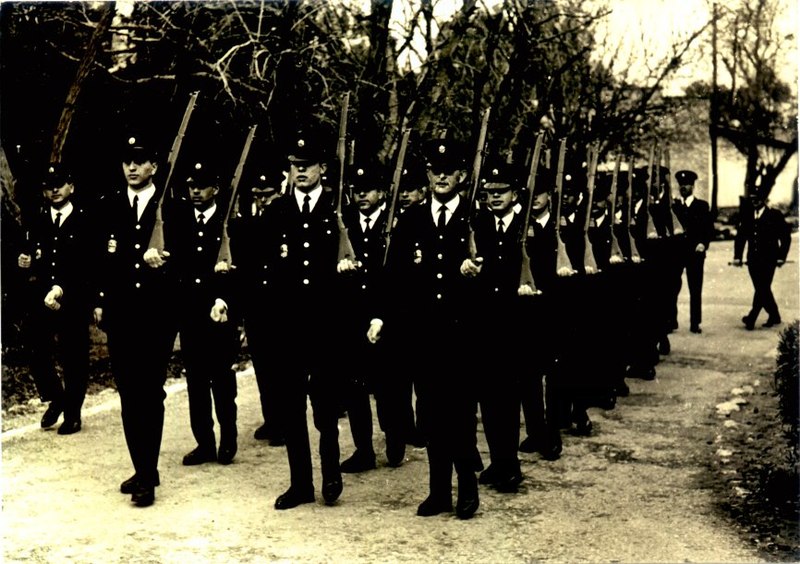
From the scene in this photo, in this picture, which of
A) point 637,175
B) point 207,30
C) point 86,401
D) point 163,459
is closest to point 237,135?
point 207,30

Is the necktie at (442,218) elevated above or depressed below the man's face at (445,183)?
below

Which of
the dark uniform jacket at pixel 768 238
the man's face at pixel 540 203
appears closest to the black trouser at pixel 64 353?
the man's face at pixel 540 203

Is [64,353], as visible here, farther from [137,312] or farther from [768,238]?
[768,238]

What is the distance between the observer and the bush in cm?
673

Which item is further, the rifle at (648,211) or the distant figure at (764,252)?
the distant figure at (764,252)

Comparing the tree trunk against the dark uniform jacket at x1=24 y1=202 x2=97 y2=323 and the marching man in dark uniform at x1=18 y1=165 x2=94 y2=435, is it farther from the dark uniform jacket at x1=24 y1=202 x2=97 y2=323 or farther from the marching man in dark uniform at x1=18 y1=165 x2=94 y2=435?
the dark uniform jacket at x1=24 y1=202 x2=97 y2=323

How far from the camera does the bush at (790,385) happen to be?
673 centimetres

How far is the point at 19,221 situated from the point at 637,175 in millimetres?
7208

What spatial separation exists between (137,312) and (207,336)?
117 cm

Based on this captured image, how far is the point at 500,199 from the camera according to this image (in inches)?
283

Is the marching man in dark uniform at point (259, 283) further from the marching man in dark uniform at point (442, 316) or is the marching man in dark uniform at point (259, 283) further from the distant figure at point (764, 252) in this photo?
the distant figure at point (764, 252)

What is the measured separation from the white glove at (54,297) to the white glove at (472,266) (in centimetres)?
330

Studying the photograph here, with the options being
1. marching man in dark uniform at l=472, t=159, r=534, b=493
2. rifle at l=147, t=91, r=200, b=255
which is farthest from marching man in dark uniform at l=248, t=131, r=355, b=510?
marching man in dark uniform at l=472, t=159, r=534, b=493

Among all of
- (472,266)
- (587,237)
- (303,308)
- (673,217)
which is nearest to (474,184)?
(472,266)
